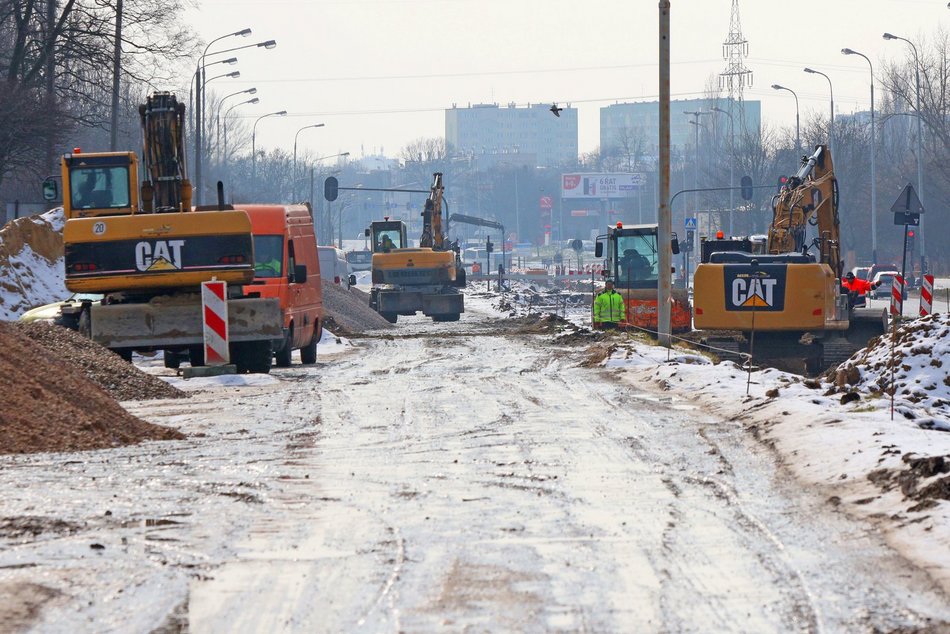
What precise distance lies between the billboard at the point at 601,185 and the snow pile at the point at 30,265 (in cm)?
14052

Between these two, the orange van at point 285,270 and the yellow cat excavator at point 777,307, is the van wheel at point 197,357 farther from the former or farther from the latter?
the yellow cat excavator at point 777,307

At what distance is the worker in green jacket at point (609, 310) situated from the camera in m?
32.8

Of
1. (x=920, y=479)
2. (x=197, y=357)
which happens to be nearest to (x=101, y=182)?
(x=197, y=357)

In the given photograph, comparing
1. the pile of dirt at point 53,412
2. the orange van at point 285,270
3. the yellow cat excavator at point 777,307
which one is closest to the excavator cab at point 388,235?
the yellow cat excavator at point 777,307

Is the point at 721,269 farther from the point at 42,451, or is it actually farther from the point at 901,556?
the point at 901,556

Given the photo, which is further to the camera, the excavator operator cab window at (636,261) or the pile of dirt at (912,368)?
the excavator operator cab window at (636,261)

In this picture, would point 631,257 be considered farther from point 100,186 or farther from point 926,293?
point 100,186

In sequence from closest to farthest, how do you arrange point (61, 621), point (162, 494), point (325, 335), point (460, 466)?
point (61, 621), point (162, 494), point (460, 466), point (325, 335)

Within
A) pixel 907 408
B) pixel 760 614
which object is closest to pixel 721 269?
pixel 907 408

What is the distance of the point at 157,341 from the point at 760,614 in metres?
15.3

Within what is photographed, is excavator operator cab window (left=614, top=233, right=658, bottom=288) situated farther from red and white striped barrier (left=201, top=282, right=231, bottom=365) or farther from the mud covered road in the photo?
the mud covered road

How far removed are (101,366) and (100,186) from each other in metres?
8.68

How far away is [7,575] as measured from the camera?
6957 mm

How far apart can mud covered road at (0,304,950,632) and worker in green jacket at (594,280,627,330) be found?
19.0m
